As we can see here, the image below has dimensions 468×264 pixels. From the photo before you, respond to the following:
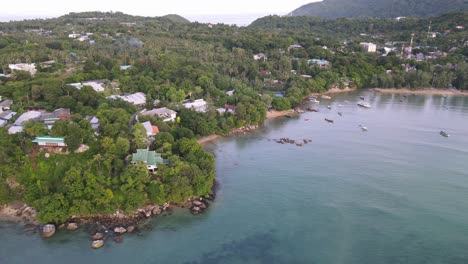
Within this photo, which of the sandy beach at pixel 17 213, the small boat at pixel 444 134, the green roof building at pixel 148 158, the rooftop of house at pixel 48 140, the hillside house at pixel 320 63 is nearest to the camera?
the sandy beach at pixel 17 213

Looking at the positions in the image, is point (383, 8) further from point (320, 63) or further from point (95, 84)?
point (95, 84)

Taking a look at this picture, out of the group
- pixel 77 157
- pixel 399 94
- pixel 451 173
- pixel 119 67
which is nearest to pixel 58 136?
pixel 77 157

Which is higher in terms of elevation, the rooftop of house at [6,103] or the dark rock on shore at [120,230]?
the rooftop of house at [6,103]

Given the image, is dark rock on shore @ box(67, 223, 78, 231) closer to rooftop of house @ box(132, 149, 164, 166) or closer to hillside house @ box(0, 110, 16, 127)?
rooftop of house @ box(132, 149, 164, 166)

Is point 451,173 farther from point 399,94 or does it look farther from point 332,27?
point 332,27

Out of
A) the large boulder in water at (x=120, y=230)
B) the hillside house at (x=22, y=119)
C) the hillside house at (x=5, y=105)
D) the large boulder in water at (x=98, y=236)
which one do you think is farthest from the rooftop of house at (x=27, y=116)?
the large boulder in water at (x=120, y=230)

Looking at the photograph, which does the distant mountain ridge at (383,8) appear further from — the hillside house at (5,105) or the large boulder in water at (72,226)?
the large boulder in water at (72,226)

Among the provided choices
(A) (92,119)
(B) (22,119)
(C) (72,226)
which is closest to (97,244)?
(C) (72,226)
